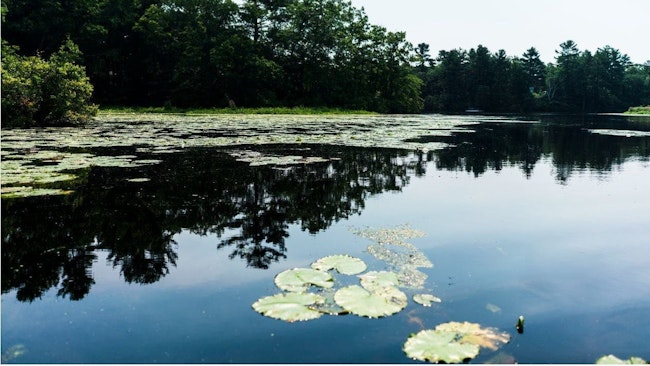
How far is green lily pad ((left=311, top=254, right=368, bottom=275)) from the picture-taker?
3758 millimetres

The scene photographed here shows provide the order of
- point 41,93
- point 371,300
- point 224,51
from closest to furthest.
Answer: point 371,300 → point 41,93 → point 224,51

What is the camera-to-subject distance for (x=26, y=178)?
6.89 m

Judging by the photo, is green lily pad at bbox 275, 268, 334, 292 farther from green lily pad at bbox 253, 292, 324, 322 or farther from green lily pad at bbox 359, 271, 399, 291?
green lily pad at bbox 359, 271, 399, 291

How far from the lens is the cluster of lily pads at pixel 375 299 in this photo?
255cm

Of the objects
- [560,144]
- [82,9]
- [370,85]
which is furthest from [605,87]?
Result: [82,9]

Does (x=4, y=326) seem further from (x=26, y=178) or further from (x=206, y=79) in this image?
(x=206, y=79)

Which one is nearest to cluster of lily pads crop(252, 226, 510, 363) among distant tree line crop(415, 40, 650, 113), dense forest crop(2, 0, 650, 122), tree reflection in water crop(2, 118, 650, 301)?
tree reflection in water crop(2, 118, 650, 301)

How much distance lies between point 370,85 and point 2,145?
41.8 metres

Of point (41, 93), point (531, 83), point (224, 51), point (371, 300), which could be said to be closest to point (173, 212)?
point (371, 300)

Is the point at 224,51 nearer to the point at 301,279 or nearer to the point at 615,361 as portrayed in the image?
the point at 301,279

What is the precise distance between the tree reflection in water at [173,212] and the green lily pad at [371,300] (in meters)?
1.01

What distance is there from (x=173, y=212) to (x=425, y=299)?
358cm

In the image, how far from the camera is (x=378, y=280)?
138 inches

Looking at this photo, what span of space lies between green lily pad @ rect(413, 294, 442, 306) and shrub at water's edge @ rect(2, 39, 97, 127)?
16719 millimetres
